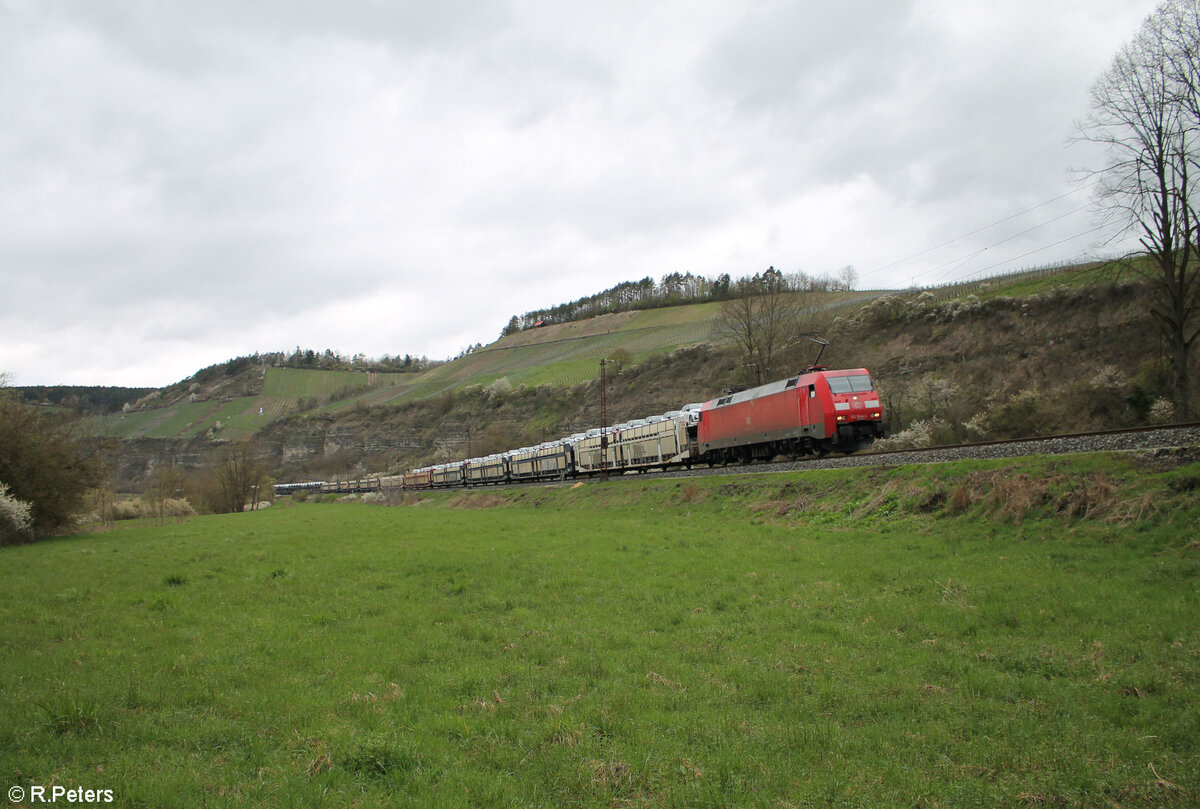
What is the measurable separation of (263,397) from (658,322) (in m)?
106

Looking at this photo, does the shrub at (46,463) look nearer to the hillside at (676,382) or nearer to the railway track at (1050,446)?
the hillside at (676,382)

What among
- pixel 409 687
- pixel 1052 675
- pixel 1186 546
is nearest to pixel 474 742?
pixel 409 687

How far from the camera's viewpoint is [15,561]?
20734 mm

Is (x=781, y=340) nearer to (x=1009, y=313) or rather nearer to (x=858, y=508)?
(x=1009, y=313)

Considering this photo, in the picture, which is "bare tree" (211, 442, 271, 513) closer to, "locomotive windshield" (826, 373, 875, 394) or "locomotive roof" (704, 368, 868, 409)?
"locomotive roof" (704, 368, 868, 409)

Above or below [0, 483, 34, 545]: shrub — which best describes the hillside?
above

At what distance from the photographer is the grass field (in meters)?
5.23

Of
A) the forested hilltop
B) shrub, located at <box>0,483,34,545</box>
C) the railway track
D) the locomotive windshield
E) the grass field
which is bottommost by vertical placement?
the grass field

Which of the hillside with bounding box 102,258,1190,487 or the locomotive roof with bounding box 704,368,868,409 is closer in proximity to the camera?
the locomotive roof with bounding box 704,368,868,409

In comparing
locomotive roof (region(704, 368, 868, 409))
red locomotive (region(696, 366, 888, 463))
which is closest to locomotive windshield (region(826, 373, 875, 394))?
red locomotive (region(696, 366, 888, 463))

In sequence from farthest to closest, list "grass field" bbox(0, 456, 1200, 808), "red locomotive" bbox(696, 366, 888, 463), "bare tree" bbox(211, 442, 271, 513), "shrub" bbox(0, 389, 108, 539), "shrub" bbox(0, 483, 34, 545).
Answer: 1. "bare tree" bbox(211, 442, 271, 513)
2. "shrub" bbox(0, 389, 108, 539)
3. "shrub" bbox(0, 483, 34, 545)
4. "red locomotive" bbox(696, 366, 888, 463)
5. "grass field" bbox(0, 456, 1200, 808)

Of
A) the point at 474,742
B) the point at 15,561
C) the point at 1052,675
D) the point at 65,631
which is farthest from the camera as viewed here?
the point at 15,561

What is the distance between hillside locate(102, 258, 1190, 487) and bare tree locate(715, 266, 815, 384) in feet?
8.23

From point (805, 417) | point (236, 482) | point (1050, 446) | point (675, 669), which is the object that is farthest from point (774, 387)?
point (236, 482)
